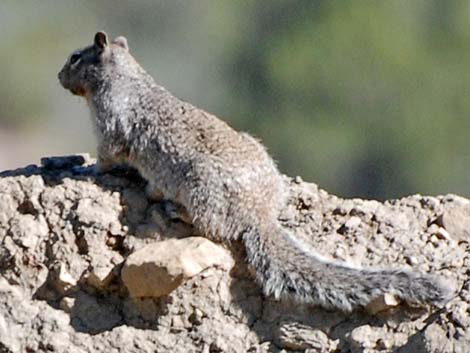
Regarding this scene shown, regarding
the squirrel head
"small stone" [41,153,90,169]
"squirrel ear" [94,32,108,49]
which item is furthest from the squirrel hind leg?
"squirrel ear" [94,32,108,49]

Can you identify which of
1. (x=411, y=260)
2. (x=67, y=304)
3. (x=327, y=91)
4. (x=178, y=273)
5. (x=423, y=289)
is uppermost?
(x=327, y=91)

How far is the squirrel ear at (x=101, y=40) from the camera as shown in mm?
7590

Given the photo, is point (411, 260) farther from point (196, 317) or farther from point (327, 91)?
point (327, 91)

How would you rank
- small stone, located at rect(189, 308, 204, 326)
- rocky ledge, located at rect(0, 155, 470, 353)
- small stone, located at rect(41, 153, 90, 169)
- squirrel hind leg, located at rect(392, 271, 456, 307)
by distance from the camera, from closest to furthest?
1. squirrel hind leg, located at rect(392, 271, 456, 307)
2. rocky ledge, located at rect(0, 155, 470, 353)
3. small stone, located at rect(189, 308, 204, 326)
4. small stone, located at rect(41, 153, 90, 169)

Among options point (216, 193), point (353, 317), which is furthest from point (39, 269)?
point (353, 317)

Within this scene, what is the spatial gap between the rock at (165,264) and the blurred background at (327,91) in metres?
17.5

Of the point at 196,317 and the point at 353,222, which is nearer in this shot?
the point at 196,317

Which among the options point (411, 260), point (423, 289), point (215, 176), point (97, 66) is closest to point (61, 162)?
point (97, 66)

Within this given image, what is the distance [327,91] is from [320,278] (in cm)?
1943

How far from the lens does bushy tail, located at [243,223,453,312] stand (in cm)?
613

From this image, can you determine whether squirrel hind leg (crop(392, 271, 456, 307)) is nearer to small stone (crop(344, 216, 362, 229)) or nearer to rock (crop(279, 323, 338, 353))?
rock (crop(279, 323, 338, 353))

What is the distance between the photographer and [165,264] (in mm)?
6398

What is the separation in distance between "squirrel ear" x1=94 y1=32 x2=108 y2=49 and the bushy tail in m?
1.49

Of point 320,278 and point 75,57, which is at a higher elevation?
point 75,57
